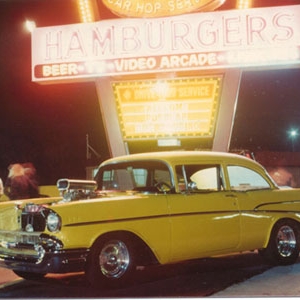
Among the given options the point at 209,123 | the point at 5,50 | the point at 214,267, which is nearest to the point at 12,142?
the point at 5,50

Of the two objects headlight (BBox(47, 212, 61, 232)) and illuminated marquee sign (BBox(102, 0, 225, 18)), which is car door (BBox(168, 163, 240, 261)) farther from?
illuminated marquee sign (BBox(102, 0, 225, 18))

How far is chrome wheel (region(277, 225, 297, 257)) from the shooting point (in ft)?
23.2

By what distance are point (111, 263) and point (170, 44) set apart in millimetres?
7970

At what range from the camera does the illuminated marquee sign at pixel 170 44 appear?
12141 millimetres

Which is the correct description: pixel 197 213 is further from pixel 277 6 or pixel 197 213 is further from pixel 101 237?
pixel 277 6

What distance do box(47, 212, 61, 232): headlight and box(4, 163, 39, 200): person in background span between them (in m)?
5.71

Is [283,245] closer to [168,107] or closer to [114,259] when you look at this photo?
[114,259]

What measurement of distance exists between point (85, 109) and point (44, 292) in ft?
93.3

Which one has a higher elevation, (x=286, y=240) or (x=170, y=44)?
(x=170, y=44)

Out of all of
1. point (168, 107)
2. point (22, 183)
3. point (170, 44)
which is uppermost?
point (170, 44)

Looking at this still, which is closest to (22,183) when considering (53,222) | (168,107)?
(168,107)

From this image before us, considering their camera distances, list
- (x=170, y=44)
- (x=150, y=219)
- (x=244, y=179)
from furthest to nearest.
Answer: (x=170, y=44), (x=244, y=179), (x=150, y=219)

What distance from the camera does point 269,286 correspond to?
218 inches

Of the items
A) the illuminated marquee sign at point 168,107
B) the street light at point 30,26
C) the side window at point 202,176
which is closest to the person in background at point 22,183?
the illuminated marquee sign at point 168,107
